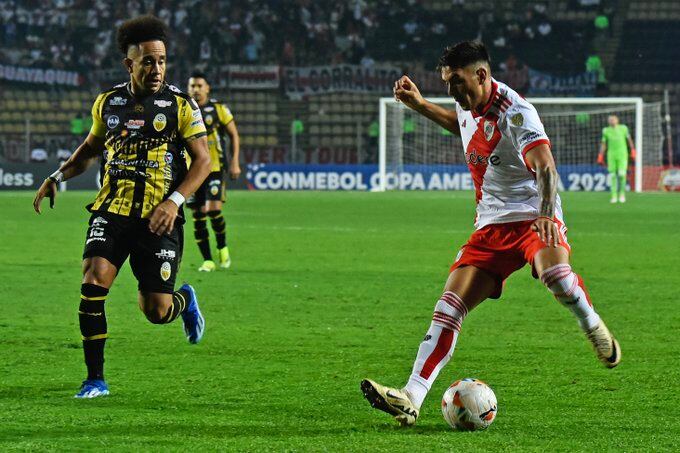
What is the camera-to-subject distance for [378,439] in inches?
195

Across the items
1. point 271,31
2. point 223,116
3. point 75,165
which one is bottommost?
point 75,165

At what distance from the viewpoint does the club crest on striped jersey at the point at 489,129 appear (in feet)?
18.0

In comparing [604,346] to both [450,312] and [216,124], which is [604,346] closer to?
[450,312]

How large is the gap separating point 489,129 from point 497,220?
1.40 ft

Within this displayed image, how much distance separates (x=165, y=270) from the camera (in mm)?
6152

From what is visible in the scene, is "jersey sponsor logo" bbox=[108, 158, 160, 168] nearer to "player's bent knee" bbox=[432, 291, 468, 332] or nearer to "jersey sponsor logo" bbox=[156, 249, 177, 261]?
"jersey sponsor logo" bbox=[156, 249, 177, 261]

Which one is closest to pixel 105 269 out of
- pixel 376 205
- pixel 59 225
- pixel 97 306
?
pixel 97 306

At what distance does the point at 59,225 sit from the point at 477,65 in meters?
15.5

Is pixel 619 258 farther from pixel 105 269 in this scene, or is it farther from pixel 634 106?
pixel 634 106

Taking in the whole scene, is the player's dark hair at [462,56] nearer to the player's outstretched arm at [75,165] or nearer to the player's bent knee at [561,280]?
the player's bent knee at [561,280]

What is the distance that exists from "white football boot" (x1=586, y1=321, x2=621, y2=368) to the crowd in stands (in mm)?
34752

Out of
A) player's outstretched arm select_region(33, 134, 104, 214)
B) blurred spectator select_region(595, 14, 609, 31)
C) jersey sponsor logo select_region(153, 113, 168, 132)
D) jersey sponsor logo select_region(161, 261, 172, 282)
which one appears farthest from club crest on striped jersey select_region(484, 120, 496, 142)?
blurred spectator select_region(595, 14, 609, 31)

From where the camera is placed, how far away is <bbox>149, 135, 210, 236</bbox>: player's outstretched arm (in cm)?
587

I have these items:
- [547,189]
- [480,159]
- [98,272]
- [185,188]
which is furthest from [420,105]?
[98,272]
